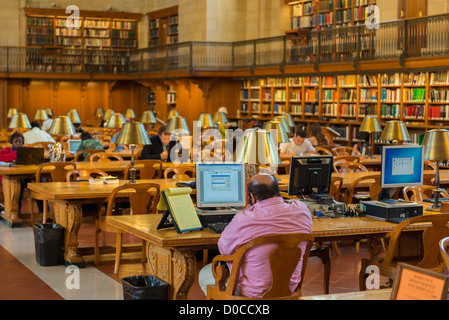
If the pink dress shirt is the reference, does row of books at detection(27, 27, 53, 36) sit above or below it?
above

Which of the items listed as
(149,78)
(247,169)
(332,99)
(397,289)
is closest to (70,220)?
(247,169)

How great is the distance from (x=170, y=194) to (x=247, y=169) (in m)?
1.13

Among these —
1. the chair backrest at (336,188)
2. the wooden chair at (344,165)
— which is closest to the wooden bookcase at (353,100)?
the wooden chair at (344,165)

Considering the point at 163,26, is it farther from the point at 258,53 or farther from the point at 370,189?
the point at 370,189

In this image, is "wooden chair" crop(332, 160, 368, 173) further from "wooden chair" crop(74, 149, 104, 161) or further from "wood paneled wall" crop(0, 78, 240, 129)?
"wood paneled wall" crop(0, 78, 240, 129)

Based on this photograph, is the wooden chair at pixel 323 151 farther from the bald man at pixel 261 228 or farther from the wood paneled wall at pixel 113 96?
the wood paneled wall at pixel 113 96

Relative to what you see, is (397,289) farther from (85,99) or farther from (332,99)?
(85,99)

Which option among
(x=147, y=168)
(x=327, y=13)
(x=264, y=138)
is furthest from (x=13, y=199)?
(x=327, y=13)

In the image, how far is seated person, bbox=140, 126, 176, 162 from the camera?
9127 mm

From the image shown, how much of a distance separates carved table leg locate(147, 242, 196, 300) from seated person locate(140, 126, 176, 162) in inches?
183

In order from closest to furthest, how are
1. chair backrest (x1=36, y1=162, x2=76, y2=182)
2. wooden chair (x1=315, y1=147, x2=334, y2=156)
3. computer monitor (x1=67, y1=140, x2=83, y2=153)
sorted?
chair backrest (x1=36, y1=162, x2=76, y2=182) < wooden chair (x1=315, y1=147, x2=334, y2=156) < computer monitor (x1=67, y1=140, x2=83, y2=153)

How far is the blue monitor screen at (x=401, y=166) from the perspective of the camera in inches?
206

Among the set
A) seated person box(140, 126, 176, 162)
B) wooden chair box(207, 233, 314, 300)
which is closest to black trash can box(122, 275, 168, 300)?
wooden chair box(207, 233, 314, 300)

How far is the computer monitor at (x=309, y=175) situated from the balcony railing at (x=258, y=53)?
7456 mm
